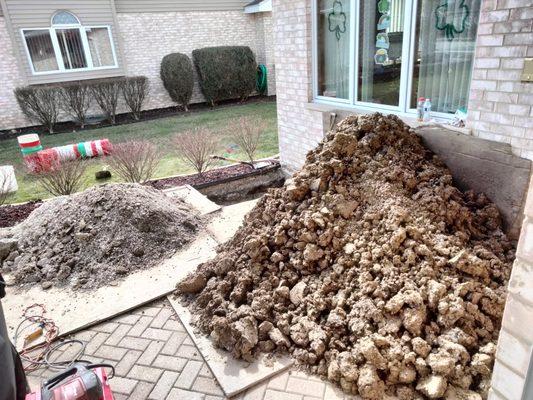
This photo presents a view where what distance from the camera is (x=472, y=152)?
3.84m

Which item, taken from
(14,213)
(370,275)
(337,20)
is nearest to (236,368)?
(370,275)

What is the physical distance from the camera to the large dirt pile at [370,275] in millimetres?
2635

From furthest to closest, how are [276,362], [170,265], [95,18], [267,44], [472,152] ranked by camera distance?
1. [267,44]
2. [95,18]
3. [170,265]
4. [472,152]
5. [276,362]

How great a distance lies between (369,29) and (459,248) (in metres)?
3.43

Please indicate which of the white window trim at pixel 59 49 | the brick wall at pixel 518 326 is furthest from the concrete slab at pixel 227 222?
the white window trim at pixel 59 49

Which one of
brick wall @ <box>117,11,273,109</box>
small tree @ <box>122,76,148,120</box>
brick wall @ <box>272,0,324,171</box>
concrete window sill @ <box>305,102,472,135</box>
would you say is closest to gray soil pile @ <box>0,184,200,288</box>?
brick wall @ <box>272,0,324,171</box>

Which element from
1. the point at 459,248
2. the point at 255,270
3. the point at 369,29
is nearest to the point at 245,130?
the point at 369,29

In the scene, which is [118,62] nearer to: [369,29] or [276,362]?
[369,29]

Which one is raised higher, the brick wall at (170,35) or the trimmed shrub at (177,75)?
Result: the brick wall at (170,35)

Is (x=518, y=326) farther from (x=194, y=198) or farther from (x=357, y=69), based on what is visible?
(x=194, y=198)

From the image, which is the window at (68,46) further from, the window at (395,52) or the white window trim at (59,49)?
the window at (395,52)

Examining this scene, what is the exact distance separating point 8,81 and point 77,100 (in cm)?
204

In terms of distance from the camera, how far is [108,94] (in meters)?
12.7

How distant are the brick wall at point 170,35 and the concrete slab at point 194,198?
8964 mm
